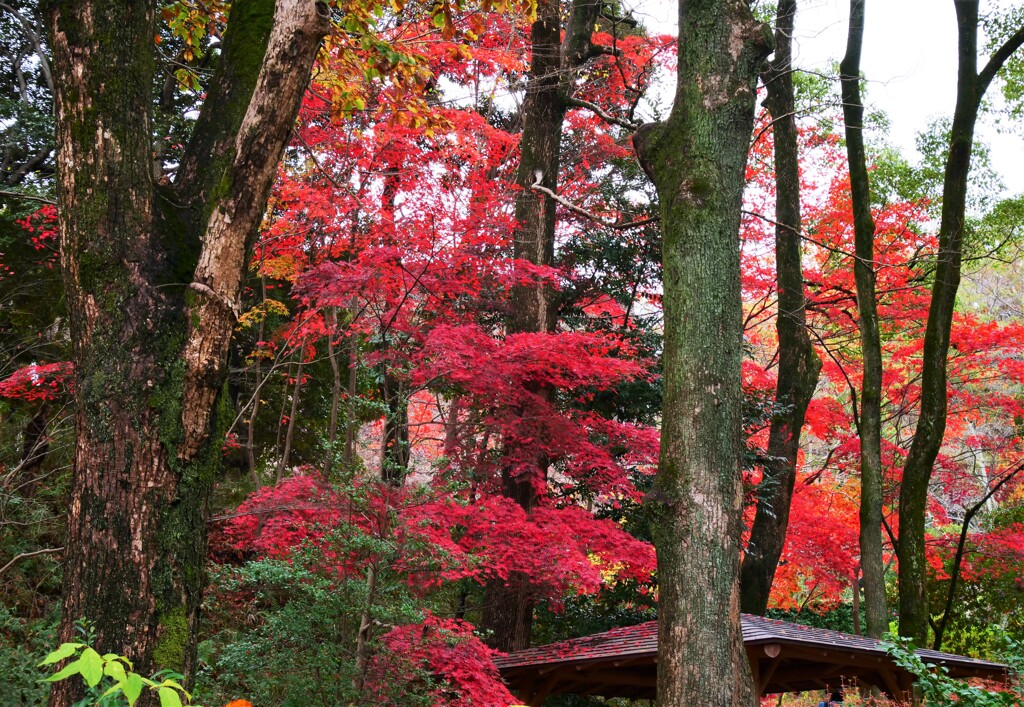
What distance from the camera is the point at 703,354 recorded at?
157 inches

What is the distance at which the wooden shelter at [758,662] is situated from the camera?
22.5 ft

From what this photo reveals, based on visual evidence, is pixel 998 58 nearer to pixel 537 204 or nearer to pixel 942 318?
pixel 942 318

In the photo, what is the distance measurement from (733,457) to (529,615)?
5.47 m

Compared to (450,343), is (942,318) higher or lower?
higher

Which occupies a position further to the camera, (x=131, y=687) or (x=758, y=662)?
(x=758, y=662)

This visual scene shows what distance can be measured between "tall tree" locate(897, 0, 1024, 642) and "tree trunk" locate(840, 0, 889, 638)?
26 centimetres

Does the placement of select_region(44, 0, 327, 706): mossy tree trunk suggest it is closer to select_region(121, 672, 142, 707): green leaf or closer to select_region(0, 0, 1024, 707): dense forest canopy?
select_region(0, 0, 1024, 707): dense forest canopy

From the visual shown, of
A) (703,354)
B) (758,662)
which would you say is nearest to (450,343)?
(703,354)

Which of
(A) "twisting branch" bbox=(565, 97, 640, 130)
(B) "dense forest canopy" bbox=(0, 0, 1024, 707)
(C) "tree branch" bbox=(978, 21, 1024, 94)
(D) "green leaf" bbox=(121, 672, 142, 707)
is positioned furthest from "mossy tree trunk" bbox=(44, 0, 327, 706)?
(C) "tree branch" bbox=(978, 21, 1024, 94)

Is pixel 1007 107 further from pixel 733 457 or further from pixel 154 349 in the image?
pixel 154 349

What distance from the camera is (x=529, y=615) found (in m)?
8.78

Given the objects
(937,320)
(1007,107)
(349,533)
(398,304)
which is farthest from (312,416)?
(1007,107)

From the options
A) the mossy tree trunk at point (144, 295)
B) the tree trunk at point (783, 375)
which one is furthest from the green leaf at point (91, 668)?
the tree trunk at point (783, 375)

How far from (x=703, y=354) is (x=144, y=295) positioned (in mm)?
2507
